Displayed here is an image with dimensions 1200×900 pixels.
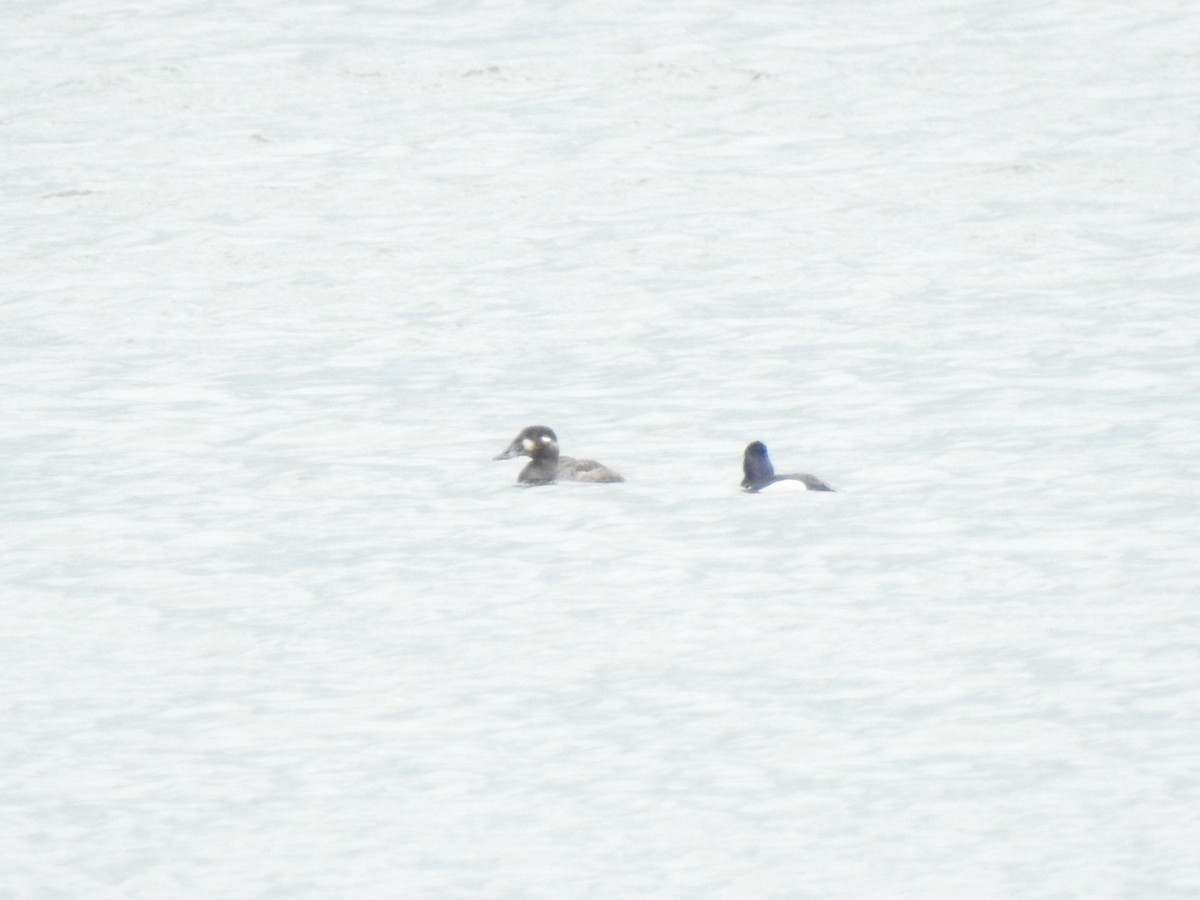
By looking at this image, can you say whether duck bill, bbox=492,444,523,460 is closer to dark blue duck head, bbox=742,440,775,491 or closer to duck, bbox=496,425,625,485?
duck, bbox=496,425,625,485

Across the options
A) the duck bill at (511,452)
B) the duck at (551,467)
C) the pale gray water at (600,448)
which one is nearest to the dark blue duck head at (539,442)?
the duck at (551,467)

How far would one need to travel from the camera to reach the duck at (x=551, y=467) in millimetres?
13188

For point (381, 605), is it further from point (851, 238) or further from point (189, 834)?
point (851, 238)

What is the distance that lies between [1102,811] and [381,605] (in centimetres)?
384

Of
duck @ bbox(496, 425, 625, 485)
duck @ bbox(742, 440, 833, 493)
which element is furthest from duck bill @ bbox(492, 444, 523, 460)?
duck @ bbox(742, 440, 833, 493)

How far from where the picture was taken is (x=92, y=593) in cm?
1130

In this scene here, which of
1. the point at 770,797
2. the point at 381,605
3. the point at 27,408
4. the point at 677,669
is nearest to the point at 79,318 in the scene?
the point at 27,408

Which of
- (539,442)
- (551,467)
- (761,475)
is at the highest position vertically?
(539,442)

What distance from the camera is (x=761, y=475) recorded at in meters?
12.7

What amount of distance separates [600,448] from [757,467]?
5.32 ft

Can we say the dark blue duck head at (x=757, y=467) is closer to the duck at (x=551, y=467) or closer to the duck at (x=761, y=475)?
the duck at (x=761, y=475)

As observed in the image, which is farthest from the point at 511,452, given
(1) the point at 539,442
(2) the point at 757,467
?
(2) the point at 757,467

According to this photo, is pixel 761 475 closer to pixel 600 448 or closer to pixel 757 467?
pixel 757 467

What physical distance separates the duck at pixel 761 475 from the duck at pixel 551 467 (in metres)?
0.82
